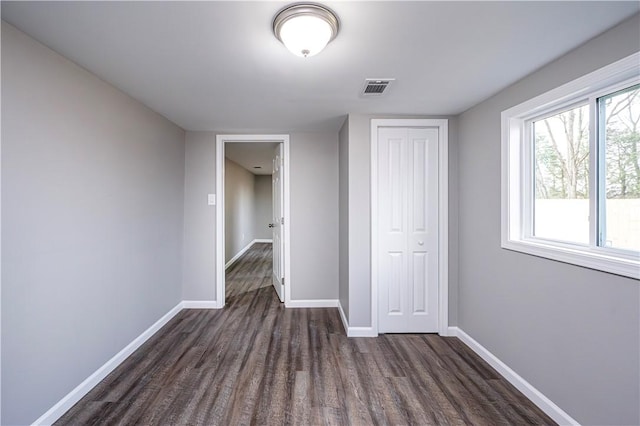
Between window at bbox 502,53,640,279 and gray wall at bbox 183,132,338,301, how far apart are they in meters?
1.98

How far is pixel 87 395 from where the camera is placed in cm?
200

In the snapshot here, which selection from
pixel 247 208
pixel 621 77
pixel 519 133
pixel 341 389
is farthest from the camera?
pixel 247 208

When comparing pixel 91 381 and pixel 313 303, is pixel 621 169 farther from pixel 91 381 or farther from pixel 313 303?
pixel 91 381

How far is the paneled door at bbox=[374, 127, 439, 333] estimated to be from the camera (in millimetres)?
2959

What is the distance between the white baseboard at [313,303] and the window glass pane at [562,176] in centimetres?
234

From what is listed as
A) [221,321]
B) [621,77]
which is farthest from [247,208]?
[621,77]

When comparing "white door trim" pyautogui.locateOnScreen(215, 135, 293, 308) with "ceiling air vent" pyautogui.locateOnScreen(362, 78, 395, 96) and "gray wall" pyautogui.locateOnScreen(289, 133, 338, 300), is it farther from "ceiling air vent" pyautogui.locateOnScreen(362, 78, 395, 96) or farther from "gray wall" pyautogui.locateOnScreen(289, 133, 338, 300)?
"ceiling air vent" pyautogui.locateOnScreen(362, 78, 395, 96)

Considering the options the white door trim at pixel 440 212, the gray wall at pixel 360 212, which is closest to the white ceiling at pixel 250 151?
the gray wall at pixel 360 212

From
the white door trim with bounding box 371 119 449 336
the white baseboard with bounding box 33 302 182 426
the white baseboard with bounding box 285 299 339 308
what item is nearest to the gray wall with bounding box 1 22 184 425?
the white baseboard with bounding box 33 302 182 426

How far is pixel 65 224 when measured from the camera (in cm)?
185

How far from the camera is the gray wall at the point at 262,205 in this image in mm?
9789

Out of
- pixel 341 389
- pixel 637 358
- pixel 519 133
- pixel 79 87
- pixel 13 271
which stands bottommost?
pixel 341 389

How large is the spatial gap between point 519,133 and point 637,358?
157 centimetres

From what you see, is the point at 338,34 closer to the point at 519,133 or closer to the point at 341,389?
the point at 519,133
